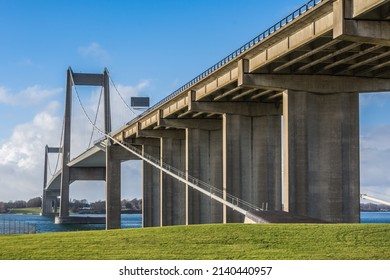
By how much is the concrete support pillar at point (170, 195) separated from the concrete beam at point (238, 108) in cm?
2475

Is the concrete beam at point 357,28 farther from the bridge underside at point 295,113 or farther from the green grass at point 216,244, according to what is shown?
the green grass at point 216,244

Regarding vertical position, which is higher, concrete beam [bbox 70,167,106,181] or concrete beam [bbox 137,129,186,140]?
concrete beam [bbox 137,129,186,140]

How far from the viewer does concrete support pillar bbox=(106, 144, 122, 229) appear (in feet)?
393

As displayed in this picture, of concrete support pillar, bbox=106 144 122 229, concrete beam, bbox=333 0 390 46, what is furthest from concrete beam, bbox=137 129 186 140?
concrete beam, bbox=333 0 390 46

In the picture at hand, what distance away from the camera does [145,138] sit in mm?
111875

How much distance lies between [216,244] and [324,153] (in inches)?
1225

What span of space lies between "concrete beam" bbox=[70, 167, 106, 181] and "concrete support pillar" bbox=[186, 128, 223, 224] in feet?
231

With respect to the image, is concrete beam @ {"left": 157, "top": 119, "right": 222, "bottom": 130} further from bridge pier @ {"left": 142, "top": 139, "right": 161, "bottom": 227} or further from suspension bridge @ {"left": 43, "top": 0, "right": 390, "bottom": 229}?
bridge pier @ {"left": 142, "top": 139, "right": 161, "bottom": 227}

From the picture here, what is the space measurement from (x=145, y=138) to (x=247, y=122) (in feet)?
122

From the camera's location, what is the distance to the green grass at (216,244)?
2697cm

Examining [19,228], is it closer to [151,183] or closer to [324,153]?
[324,153]

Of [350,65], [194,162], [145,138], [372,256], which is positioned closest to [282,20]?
[350,65]

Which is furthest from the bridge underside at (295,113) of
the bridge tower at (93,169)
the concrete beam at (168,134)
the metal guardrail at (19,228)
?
the bridge tower at (93,169)
